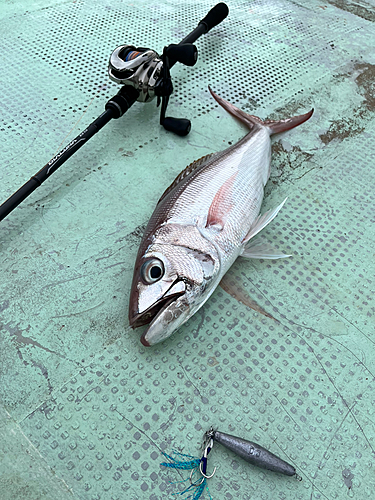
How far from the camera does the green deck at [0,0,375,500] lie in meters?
1.35

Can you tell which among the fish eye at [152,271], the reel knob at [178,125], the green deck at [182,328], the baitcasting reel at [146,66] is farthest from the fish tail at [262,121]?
the fish eye at [152,271]

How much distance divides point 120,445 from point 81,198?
135cm

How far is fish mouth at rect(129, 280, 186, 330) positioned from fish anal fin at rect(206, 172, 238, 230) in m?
0.42

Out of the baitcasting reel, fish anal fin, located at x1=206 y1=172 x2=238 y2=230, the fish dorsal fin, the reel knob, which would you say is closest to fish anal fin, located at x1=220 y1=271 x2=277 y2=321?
fish anal fin, located at x1=206 y1=172 x2=238 y2=230

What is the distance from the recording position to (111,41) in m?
3.14

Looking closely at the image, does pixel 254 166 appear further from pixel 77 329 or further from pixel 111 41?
pixel 111 41

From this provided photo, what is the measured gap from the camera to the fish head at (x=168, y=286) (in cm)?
150

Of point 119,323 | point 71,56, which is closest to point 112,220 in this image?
point 119,323

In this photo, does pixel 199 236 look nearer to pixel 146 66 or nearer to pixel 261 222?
pixel 261 222

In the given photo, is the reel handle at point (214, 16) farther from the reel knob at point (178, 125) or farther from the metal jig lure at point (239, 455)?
the metal jig lure at point (239, 455)

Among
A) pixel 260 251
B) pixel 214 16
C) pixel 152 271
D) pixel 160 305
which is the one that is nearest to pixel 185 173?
pixel 260 251

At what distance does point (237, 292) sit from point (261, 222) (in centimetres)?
45

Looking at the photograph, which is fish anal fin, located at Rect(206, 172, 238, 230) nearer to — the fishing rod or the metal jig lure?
the fishing rod

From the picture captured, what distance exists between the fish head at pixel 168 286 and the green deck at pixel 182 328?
14 cm
